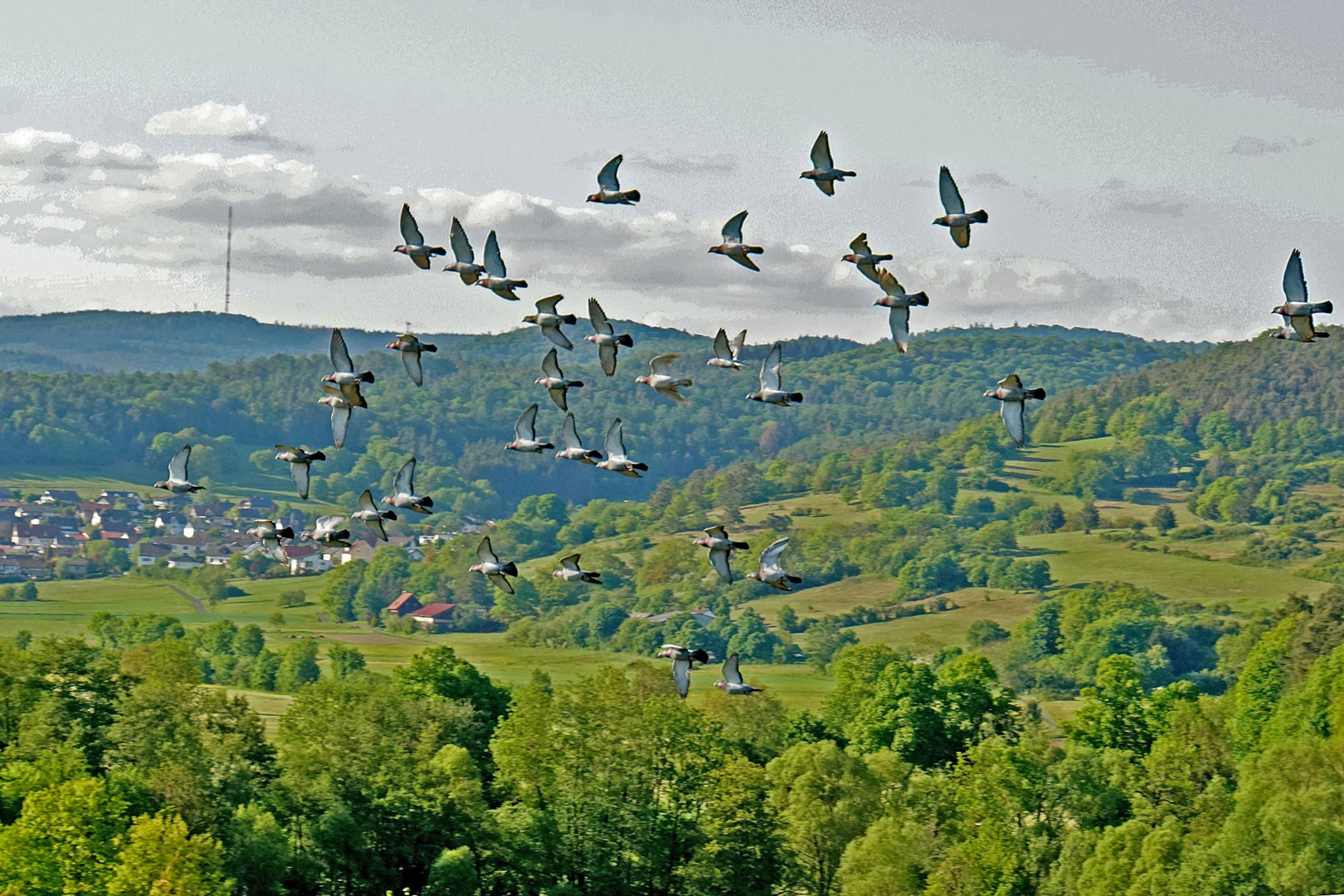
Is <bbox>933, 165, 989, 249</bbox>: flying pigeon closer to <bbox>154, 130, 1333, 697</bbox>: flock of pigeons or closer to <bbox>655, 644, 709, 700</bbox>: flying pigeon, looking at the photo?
<bbox>154, 130, 1333, 697</bbox>: flock of pigeons

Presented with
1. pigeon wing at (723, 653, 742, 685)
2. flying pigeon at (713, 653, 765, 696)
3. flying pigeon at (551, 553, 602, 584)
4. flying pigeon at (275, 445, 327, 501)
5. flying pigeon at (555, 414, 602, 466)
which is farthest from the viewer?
pigeon wing at (723, 653, 742, 685)

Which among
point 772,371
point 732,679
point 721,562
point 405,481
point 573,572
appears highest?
point 772,371

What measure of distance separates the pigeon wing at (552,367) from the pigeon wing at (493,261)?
242 centimetres

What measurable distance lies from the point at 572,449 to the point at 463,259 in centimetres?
568

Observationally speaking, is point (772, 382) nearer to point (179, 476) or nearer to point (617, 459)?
point (617, 459)

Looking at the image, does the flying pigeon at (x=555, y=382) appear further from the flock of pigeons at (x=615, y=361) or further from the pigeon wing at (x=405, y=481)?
the pigeon wing at (x=405, y=481)

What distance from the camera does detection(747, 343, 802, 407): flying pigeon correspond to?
147ft

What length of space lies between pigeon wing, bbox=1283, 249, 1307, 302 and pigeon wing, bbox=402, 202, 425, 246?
2127cm

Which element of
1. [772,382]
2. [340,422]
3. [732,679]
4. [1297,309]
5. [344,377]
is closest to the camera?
[1297,309]

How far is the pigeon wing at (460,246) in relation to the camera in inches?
1889

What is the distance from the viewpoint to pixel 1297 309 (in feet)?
137

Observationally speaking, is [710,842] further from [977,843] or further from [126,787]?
[126,787]

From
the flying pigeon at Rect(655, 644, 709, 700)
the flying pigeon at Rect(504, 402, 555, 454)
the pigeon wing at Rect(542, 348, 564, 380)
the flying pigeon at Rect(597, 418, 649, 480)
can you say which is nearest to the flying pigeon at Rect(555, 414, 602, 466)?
the flying pigeon at Rect(597, 418, 649, 480)

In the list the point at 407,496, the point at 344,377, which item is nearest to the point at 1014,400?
the point at 407,496
